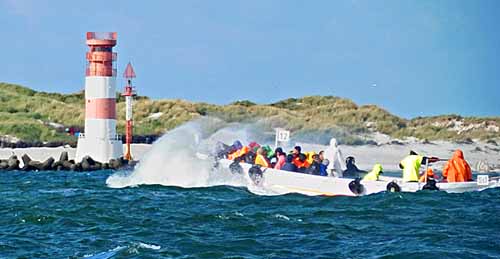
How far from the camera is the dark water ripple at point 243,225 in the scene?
59.3ft

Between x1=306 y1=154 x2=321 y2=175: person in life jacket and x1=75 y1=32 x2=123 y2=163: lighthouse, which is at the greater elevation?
x1=75 y1=32 x2=123 y2=163: lighthouse

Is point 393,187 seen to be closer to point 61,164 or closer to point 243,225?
point 243,225

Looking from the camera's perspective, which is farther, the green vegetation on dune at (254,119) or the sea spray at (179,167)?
the green vegetation on dune at (254,119)

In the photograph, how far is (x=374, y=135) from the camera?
55281mm

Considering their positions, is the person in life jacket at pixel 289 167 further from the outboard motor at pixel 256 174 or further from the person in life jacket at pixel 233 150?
the person in life jacket at pixel 233 150

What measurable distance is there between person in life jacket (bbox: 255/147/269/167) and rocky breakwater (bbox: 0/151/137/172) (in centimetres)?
1125

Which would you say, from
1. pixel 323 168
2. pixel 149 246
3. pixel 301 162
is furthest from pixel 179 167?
pixel 149 246

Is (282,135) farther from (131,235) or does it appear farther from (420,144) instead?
(420,144)

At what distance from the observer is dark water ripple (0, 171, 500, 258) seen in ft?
59.3

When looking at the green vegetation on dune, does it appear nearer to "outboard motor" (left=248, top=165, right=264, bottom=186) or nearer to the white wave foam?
"outboard motor" (left=248, top=165, right=264, bottom=186)

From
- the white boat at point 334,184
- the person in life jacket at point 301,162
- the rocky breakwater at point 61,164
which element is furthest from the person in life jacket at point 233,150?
the rocky breakwater at point 61,164

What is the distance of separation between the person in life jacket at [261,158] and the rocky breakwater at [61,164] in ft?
36.9

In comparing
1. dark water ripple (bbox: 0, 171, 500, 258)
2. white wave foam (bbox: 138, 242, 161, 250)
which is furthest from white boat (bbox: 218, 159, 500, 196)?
white wave foam (bbox: 138, 242, 161, 250)

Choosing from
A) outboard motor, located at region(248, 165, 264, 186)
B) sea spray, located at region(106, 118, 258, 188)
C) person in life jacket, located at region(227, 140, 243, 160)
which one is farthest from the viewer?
person in life jacket, located at region(227, 140, 243, 160)
